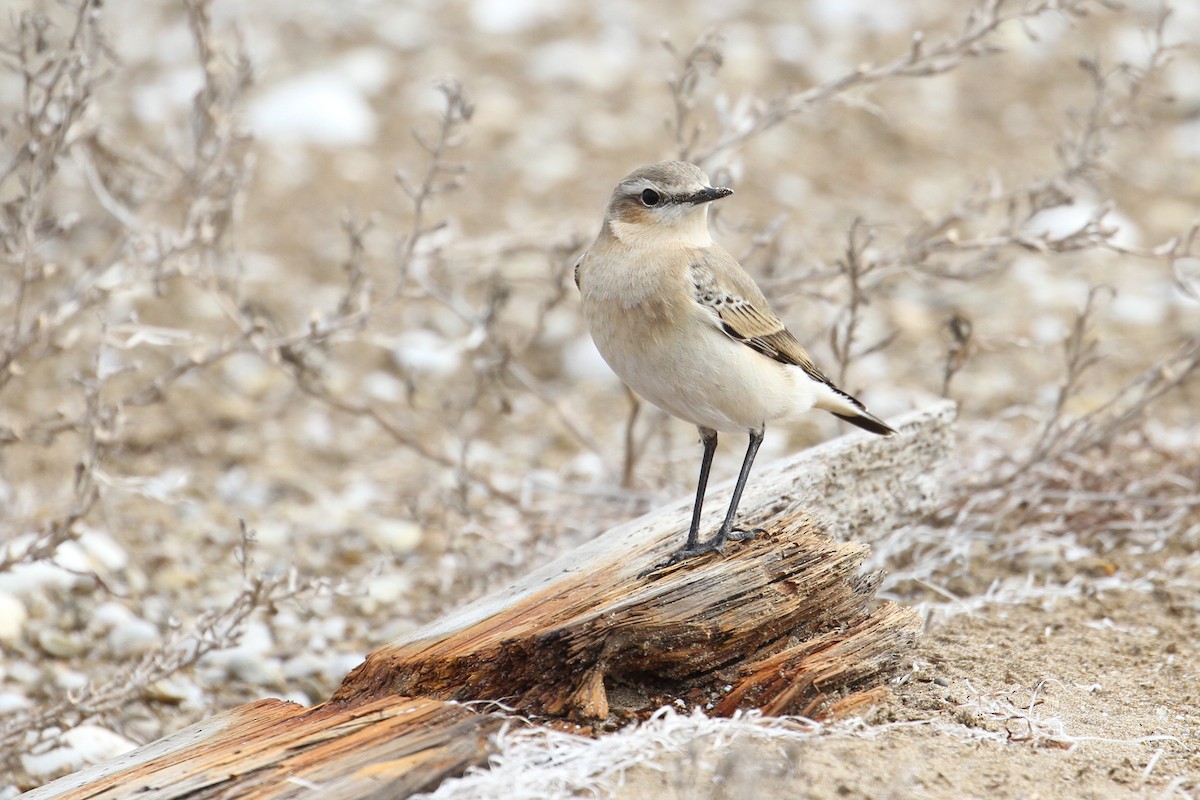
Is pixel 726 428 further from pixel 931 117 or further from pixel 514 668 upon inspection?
pixel 931 117

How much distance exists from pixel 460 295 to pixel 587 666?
5.66 m

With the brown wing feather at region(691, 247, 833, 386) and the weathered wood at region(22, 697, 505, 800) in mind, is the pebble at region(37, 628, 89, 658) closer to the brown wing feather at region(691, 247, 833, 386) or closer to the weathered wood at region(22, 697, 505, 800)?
the weathered wood at region(22, 697, 505, 800)

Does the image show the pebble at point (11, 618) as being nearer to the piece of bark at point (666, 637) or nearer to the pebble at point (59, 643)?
the pebble at point (59, 643)

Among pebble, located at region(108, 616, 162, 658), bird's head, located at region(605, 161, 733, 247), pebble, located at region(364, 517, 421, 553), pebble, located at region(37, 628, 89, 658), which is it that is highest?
bird's head, located at region(605, 161, 733, 247)

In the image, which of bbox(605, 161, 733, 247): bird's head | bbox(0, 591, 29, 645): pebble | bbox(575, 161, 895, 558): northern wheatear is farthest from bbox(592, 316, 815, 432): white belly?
bbox(0, 591, 29, 645): pebble

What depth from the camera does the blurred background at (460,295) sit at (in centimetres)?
602

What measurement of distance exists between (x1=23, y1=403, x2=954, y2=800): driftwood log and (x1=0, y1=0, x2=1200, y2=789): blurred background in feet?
2.78

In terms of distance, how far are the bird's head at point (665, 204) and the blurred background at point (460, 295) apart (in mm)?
936

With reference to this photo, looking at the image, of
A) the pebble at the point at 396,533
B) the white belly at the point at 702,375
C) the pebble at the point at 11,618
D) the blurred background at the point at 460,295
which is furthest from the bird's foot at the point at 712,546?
the pebble at the point at 11,618

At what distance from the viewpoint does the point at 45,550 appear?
4.98 meters

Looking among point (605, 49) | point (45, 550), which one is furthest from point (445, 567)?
point (605, 49)

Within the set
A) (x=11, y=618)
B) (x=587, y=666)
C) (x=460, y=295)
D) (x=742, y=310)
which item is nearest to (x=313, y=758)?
(x=587, y=666)

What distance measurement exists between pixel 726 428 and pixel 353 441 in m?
4.33

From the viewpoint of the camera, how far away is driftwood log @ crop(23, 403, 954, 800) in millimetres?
3809
